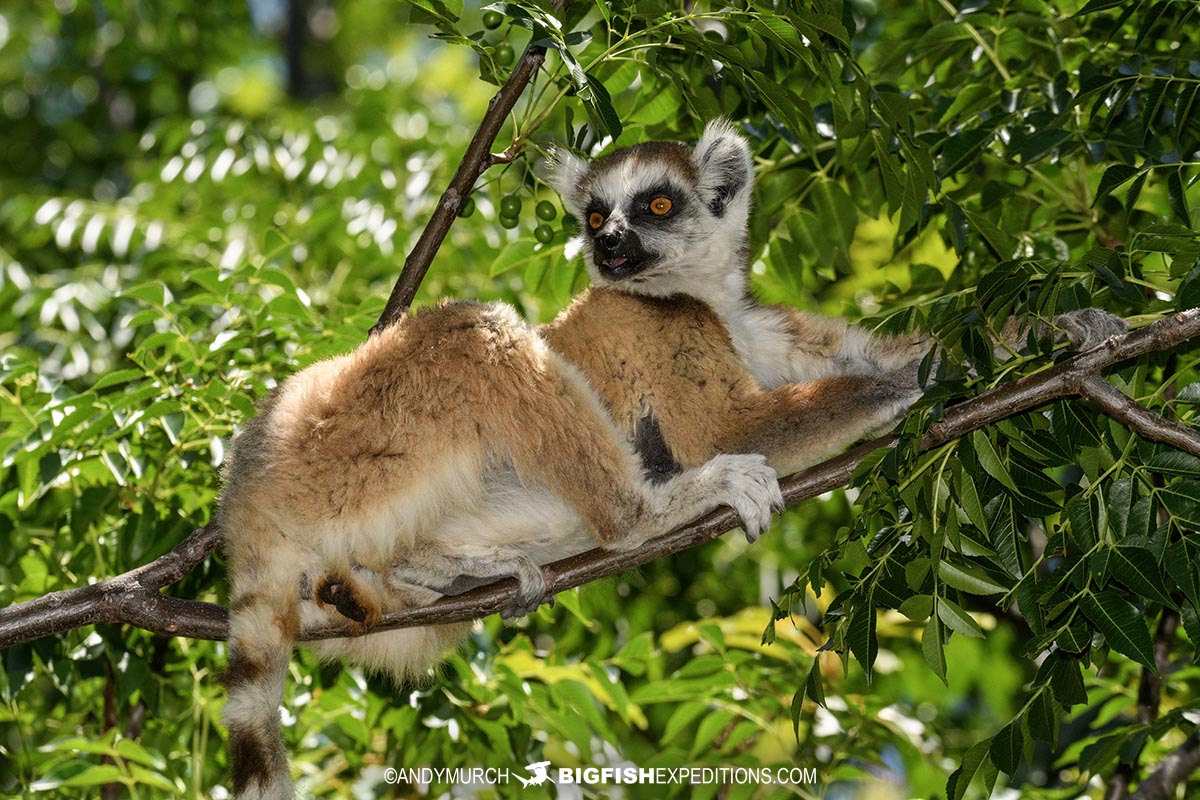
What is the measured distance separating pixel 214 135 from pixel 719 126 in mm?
3163

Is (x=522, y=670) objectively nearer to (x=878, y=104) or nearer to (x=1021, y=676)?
(x=878, y=104)

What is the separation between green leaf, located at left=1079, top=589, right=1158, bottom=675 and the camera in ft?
8.95

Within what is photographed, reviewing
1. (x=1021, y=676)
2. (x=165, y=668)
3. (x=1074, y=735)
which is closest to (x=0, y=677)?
(x=165, y=668)

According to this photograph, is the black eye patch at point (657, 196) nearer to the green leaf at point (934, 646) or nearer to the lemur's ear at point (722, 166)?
the lemur's ear at point (722, 166)

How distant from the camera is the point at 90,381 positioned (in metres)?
5.57

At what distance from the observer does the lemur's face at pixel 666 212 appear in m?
4.67

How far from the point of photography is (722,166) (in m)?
4.94

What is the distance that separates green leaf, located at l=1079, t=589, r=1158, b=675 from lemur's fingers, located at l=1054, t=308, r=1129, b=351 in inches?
33.6

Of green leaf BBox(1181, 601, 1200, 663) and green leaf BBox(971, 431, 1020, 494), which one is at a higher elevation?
green leaf BBox(971, 431, 1020, 494)

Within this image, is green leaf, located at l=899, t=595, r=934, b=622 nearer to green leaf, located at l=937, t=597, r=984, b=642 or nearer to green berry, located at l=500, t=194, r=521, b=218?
green leaf, located at l=937, t=597, r=984, b=642

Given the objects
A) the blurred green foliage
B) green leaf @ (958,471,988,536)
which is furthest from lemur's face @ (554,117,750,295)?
green leaf @ (958,471,988,536)

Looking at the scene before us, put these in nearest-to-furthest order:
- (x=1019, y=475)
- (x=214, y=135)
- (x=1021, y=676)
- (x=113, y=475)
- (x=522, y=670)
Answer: (x=1019, y=475), (x=113, y=475), (x=522, y=670), (x=214, y=135), (x=1021, y=676)

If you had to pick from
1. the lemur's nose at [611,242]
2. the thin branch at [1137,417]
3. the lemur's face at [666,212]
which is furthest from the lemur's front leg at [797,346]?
the thin branch at [1137,417]

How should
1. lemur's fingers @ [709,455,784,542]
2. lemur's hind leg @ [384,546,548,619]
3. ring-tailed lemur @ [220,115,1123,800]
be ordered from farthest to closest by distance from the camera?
1. lemur's hind leg @ [384,546,548,619]
2. lemur's fingers @ [709,455,784,542]
3. ring-tailed lemur @ [220,115,1123,800]
